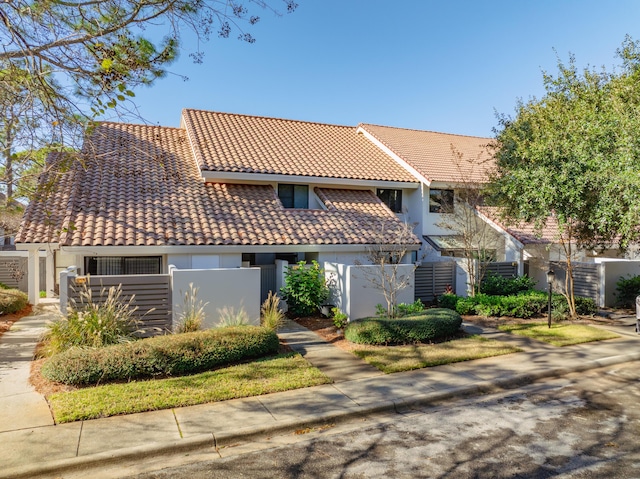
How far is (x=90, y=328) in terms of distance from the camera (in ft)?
28.5

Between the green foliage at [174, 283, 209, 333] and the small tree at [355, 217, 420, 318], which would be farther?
the small tree at [355, 217, 420, 318]

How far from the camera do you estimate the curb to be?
197 inches

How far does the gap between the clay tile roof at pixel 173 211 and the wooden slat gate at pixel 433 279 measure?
2.08m

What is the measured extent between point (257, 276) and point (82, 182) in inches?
319

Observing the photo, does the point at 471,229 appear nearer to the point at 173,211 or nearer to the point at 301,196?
the point at 301,196

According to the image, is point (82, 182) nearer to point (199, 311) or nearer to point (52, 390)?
point (199, 311)

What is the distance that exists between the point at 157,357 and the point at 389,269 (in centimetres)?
727

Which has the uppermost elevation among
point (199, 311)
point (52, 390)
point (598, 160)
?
point (598, 160)

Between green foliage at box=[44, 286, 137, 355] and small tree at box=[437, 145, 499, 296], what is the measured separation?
11.8 m

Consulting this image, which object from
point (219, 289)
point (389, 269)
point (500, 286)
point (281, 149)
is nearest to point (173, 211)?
point (219, 289)

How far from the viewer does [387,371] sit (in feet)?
28.0

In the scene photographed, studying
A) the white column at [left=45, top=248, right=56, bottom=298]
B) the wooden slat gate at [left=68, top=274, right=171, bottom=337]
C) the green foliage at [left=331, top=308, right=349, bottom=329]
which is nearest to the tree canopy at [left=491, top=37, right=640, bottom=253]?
the green foliage at [left=331, top=308, right=349, bottom=329]

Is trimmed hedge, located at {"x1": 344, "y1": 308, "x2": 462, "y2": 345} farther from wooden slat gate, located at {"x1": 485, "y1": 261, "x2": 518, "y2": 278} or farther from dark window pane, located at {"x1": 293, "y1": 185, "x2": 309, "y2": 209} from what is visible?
dark window pane, located at {"x1": 293, "y1": 185, "x2": 309, "y2": 209}

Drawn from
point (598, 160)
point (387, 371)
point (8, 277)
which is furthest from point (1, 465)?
point (8, 277)
